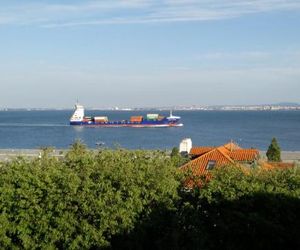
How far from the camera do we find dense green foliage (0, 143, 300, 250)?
1101 cm

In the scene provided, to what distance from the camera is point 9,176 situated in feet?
39.0

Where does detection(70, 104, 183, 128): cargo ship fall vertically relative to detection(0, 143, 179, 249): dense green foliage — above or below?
below

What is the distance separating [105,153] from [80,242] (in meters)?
2.30

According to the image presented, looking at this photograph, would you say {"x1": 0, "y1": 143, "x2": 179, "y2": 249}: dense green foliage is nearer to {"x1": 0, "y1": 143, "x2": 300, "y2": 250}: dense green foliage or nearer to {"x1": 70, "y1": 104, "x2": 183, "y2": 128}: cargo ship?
{"x1": 0, "y1": 143, "x2": 300, "y2": 250}: dense green foliage

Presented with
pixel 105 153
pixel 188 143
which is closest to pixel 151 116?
pixel 188 143

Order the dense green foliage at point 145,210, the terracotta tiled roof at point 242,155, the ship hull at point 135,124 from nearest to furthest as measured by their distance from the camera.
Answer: the dense green foliage at point 145,210, the terracotta tiled roof at point 242,155, the ship hull at point 135,124

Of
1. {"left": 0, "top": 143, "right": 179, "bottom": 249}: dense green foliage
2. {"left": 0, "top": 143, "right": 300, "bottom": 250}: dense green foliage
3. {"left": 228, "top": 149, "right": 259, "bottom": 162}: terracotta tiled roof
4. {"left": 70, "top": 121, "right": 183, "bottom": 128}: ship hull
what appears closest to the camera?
{"left": 0, "top": 143, "right": 300, "bottom": 250}: dense green foliage

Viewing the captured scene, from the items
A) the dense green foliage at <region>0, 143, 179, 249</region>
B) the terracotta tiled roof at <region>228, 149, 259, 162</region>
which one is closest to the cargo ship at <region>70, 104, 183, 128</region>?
the terracotta tiled roof at <region>228, 149, 259, 162</region>

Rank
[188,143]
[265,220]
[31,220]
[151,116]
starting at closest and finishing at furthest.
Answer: [265,220] < [31,220] < [188,143] < [151,116]

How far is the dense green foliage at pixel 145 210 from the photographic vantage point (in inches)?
433

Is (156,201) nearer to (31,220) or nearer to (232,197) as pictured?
(232,197)

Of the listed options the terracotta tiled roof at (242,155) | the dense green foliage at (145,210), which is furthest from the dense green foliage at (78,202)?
the terracotta tiled roof at (242,155)

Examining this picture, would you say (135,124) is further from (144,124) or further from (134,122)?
(144,124)

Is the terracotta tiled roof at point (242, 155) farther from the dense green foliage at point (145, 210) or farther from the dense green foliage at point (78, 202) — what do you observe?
the dense green foliage at point (78, 202)
